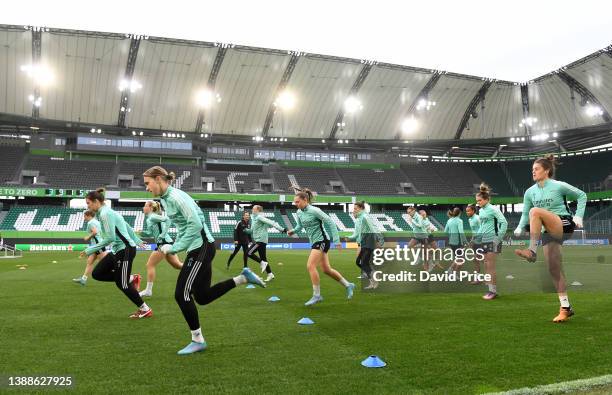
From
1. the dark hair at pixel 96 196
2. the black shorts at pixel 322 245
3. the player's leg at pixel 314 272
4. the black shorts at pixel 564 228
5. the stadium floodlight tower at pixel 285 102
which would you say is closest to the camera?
the black shorts at pixel 564 228

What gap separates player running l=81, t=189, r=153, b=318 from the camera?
276 inches

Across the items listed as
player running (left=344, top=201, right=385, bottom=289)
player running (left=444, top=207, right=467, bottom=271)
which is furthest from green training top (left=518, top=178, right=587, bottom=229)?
player running (left=344, top=201, right=385, bottom=289)

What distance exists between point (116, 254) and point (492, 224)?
7.86 m

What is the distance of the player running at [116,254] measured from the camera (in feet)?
23.0

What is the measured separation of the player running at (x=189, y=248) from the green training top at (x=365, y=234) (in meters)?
5.41

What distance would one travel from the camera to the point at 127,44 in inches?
1591

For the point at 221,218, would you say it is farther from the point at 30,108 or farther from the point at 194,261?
the point at 194,261

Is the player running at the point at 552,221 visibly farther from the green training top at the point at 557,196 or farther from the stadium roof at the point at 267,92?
the stadium roof at the point at 267,92

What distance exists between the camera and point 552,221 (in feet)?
20.8

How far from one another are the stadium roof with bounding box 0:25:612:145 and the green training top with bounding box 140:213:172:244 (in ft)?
116

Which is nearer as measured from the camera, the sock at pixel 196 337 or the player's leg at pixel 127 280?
the sock at pixel 196 337

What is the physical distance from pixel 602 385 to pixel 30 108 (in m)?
54.1

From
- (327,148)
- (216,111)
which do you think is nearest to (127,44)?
(216,111)

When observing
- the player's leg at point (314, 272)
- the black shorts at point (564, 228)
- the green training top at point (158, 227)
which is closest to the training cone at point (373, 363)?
the black shorts at point (564, 228)
